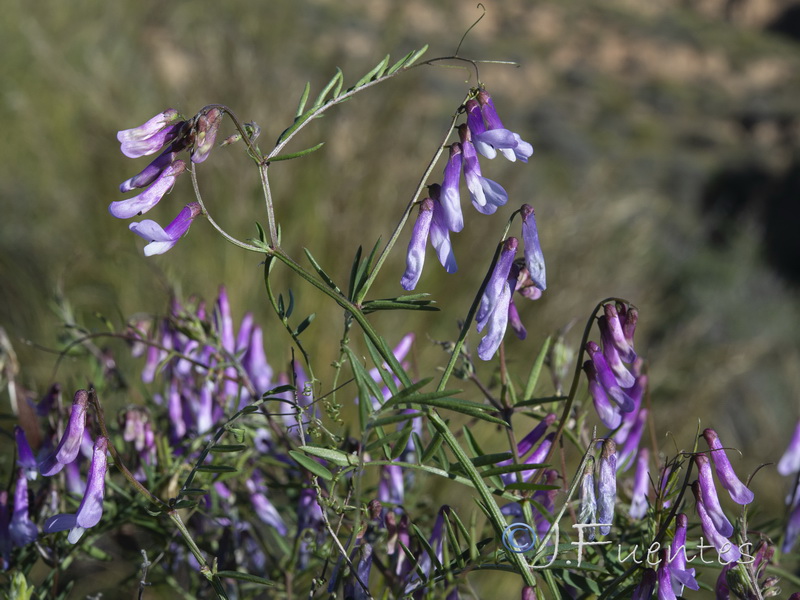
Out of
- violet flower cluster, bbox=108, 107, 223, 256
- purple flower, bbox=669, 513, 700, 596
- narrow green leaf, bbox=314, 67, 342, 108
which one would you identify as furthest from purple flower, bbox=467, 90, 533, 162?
purple flower, bbox=669, 513, 700, 596

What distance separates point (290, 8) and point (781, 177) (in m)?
8.83

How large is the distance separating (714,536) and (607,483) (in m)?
0.10

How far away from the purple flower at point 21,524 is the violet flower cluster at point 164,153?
1.07ft

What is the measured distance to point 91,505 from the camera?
2.29ft

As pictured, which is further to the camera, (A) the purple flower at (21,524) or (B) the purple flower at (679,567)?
(A) the purple flower at (21,524)

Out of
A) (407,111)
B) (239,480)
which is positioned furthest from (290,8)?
(239,480)

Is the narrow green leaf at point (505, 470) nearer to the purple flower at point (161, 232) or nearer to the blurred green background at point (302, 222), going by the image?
the blurred green background at point (302, 222)

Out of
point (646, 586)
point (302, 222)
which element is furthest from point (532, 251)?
point (302, 222)

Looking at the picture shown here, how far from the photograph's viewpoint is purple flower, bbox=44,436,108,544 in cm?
69

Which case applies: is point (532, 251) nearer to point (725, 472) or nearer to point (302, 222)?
point (725, 472)

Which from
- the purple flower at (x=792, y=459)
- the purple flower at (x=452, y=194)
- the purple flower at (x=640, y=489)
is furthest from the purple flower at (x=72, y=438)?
the purple flower at (x=792, y=459)

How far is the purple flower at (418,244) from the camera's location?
2.50 ft

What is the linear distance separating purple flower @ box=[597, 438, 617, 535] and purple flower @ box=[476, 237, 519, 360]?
0.14 m

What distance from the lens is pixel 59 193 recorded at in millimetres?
4129
